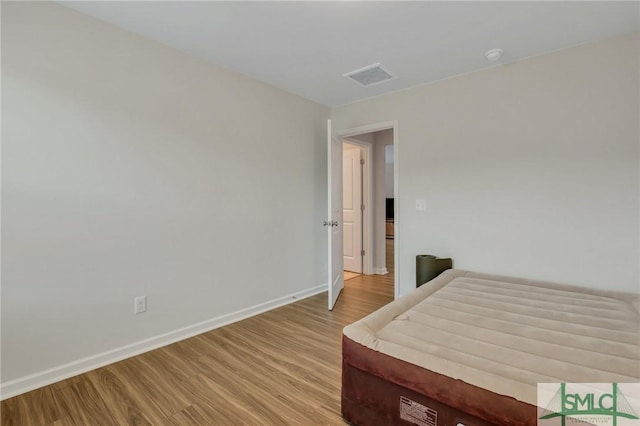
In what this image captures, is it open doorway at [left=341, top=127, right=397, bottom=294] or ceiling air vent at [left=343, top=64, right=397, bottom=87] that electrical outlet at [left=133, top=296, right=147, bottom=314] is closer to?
ceiling air vent at [left=343, top=64, right=397, bottom=87]

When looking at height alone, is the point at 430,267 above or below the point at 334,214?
below

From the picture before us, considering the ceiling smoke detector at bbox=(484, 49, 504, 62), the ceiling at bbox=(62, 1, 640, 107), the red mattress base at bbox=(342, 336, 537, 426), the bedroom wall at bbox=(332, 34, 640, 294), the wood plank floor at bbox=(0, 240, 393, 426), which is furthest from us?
the ceiling smoke detector at bbox=(484, 49, 504, 62)

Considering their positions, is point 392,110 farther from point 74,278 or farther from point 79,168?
point 74,278

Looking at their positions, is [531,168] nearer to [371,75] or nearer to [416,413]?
[371,75]

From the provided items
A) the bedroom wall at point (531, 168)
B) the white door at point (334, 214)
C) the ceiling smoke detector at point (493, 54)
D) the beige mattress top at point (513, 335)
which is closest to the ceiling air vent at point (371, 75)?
the bedroom wall at point (531, 168)

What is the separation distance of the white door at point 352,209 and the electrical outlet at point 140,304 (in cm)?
300

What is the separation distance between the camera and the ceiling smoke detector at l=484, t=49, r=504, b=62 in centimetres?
240

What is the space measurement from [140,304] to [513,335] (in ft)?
8.25

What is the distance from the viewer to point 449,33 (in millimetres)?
2180

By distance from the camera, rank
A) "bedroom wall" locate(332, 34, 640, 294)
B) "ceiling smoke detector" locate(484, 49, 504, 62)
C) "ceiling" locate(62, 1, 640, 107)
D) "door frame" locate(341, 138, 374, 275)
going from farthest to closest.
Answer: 1. "door frame" locate(341, 138, 374, 275)
2. "ceiling smoke detector" locate(484, 49, 504, 62)
3. "bedroom wall" locate(332, 34, 640, 294)
4. "ceiling" locate(62, 1, 640, 107)

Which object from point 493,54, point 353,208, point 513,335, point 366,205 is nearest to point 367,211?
point 366,205

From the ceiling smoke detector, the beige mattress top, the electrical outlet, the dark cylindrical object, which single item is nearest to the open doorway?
the dark cylindrical object

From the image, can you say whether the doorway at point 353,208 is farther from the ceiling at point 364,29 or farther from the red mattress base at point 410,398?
the red mattress base at point 410,398

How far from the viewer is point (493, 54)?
95.7 inches
